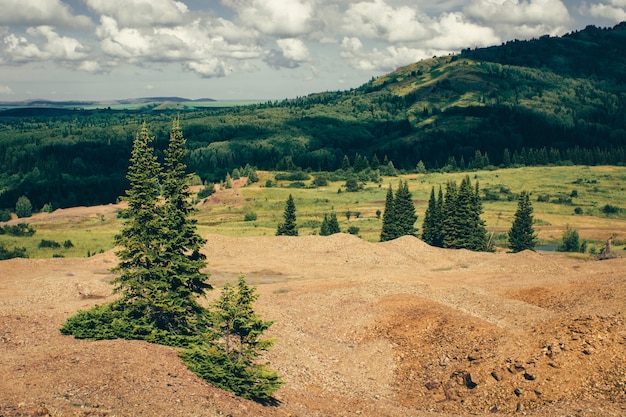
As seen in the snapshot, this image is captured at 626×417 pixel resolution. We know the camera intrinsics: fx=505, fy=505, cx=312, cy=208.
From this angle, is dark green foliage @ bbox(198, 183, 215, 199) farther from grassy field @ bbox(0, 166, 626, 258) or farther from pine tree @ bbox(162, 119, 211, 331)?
pine tree @ bbox(162, 119, 211, 331)

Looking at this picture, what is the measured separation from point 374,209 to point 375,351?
99.6m

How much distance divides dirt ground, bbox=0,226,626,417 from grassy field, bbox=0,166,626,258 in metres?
43.5

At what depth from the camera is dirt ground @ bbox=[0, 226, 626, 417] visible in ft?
65.9

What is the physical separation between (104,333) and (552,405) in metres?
21.5

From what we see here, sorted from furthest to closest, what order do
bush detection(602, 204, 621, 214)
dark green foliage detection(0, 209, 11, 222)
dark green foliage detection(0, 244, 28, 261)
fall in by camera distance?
dark green foliage detection(0, 209, 11, 222) < bush detection(602, 204, 621, 214) < dark green foliage detection(0, 244, 28, 261)

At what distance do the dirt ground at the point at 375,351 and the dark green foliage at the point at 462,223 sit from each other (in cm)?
2287

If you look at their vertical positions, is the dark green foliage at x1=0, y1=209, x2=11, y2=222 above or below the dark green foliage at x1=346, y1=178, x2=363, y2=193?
below

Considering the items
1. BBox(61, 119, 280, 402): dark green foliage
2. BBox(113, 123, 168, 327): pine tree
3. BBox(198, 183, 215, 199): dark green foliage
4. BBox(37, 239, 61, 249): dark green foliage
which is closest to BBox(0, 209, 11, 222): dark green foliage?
BBox(198, 183, 215, 199): dark green foliage

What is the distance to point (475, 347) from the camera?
28766 mm

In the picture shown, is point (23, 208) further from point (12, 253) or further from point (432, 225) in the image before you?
point (432, 225)

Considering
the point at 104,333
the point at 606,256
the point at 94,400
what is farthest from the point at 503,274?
the point at 94,400

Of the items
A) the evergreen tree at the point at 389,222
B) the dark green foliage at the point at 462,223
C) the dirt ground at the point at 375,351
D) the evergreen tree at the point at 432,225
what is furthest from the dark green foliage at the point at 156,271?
the evergreen tree at the point at 432,225

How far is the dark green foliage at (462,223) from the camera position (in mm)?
76062

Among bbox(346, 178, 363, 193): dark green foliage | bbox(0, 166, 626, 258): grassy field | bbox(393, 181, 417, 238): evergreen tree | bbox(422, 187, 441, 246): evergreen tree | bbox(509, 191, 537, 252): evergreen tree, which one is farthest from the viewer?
bbox(346, 178, 363, 193): dark green foliage
